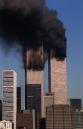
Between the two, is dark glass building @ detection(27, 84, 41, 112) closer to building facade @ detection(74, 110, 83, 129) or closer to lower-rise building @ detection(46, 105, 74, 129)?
lower-rise building @ detection(46, 105, 74, 129)

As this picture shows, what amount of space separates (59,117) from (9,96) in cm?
1834

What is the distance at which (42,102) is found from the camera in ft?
321

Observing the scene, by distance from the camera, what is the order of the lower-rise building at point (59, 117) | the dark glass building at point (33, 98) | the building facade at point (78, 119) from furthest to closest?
the building facade at point (78, 119) → the dark glass building at point (33, 98) → the lower-rise building at point (59, 117)

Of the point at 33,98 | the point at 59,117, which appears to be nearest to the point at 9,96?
the point at 33,98

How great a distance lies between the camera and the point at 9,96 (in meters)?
106

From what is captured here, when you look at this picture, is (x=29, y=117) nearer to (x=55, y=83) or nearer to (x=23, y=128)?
(x=23, y=128)

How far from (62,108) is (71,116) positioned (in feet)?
10.5

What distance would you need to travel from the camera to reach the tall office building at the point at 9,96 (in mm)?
101062

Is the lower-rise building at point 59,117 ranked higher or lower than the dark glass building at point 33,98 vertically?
lower

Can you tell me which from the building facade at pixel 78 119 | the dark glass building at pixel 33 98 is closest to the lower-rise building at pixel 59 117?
the dark glass building at pixel 33 98

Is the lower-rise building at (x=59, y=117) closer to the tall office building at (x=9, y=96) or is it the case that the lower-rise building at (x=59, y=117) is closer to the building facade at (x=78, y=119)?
the building facade at (x=78, y=119)

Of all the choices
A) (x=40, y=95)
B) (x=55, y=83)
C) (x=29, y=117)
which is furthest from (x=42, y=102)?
(x=55, y=83)

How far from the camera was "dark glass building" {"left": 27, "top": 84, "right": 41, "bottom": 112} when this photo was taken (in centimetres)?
9369

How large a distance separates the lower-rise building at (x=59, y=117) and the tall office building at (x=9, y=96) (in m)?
10.1
